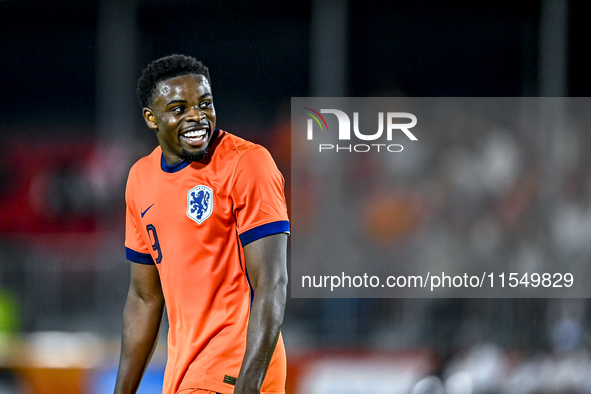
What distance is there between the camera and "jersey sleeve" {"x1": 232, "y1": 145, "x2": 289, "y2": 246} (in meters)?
1.84

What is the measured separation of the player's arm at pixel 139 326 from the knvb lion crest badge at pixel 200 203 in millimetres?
342

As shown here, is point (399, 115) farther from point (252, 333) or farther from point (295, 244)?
point (252, 333)

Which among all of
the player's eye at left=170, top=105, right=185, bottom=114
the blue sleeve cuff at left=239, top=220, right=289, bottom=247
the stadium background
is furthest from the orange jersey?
the stadium background

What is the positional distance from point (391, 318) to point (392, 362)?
653 mm

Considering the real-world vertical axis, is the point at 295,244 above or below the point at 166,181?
below

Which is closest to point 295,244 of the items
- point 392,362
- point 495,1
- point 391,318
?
point 391,318

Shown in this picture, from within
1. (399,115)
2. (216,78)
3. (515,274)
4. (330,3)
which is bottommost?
(515,274)

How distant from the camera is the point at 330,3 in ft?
24.5

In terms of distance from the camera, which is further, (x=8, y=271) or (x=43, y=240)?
(x=43, y=240)

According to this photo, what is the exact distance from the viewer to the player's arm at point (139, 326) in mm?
2201

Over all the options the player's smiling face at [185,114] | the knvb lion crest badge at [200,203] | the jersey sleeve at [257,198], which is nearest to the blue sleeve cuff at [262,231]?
the jersey sleeve at [257,198]

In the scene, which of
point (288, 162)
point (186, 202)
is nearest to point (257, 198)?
point (186, 202)

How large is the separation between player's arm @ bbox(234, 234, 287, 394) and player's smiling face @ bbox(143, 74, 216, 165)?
13.0 inches

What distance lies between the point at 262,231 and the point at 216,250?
0.54 feet
